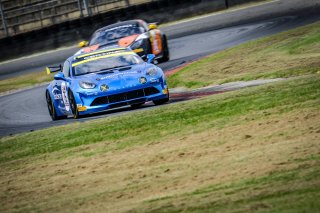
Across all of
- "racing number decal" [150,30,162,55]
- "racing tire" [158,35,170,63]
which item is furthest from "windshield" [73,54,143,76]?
"racing tire" [158,35,170,63]

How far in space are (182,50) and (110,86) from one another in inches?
476

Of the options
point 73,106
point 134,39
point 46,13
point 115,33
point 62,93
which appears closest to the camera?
point 73,106

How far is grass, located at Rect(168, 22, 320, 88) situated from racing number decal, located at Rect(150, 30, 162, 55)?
2340mm

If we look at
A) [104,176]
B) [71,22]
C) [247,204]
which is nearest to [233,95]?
[104,176]

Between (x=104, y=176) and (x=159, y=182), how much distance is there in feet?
3.16

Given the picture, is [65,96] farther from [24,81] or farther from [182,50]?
[24,81]

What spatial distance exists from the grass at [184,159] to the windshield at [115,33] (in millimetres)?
8933

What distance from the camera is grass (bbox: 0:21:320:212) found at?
739cm

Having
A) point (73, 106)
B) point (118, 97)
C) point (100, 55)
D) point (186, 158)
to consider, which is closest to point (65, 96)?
point (73, 106)

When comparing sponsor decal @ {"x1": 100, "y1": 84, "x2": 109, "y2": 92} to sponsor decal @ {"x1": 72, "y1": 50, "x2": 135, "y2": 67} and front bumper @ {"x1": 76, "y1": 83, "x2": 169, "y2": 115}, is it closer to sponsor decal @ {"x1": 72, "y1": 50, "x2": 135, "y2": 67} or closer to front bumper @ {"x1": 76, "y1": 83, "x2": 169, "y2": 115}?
front bumper @ {"x1": 76, "y1": 83, "x2": 169, "y2": 115}

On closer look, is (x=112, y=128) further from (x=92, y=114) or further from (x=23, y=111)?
(x=23, y=111)

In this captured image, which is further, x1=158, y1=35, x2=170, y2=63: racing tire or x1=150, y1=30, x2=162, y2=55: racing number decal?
x1=158, y1=35, x2=170, y2=63: racing tire

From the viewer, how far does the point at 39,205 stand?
8328 millimetres

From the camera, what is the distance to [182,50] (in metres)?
26.7
